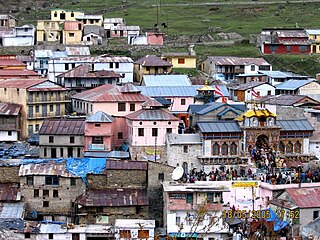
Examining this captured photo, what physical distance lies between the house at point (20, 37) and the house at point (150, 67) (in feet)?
53.9

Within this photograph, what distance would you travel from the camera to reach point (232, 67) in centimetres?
8750

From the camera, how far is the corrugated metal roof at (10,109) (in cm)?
6588

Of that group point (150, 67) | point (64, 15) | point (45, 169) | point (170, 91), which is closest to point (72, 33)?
point (64, 15)

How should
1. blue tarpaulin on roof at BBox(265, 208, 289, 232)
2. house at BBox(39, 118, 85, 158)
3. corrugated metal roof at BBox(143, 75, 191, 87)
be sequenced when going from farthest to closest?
corrugated metal roof at BBox(143, 75, 191, 87), house at BBox(39, 118, 85, 158), blue tarpaulin on roof at BBox(265, 208, 289, 232)

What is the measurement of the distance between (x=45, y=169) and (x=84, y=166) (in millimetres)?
2258

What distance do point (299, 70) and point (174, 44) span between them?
579 inches

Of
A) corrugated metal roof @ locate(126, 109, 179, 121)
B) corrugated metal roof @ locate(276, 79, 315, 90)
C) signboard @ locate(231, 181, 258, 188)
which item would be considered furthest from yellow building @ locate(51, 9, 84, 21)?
signboard @ locate(231, 181, 258, 188)

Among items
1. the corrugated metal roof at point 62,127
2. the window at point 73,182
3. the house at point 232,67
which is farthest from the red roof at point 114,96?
the house at point 232,67

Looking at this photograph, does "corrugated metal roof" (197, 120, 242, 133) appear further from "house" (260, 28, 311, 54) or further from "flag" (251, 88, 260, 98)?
"house" (260, 28, 311, 54)

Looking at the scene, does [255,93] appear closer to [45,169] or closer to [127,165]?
[127,165]

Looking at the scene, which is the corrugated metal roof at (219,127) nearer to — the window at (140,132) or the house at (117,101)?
the window at (140,132)

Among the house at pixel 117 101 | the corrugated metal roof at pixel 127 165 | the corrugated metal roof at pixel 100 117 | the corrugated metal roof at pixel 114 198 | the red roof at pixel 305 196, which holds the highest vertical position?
the house at pixel 117 101

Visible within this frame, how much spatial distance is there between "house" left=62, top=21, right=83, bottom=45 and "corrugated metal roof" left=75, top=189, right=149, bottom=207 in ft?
149

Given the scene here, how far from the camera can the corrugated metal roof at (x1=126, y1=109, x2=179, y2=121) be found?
60.5 metres
